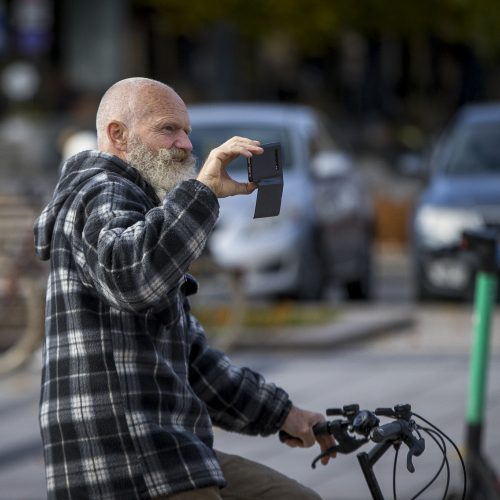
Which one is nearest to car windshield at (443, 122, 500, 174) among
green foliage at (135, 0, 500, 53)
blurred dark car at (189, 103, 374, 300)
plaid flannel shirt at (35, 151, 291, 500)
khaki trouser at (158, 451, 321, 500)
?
blurred dark car at (189, 103, 374, 300)

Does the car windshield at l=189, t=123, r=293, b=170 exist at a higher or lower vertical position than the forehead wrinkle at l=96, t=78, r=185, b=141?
lower

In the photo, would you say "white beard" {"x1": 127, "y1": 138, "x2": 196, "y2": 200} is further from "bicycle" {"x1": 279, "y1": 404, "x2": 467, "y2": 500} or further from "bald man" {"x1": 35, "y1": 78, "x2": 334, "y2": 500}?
"bicycle" {"x1": 279, "y1": 404, "x2": 467, "y2": 500}

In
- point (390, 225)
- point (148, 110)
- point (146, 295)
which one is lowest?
point (390, 225)

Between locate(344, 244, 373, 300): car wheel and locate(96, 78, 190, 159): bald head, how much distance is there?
34.5ft

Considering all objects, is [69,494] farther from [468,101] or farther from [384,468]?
[468,101]

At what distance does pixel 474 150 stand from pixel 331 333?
289 centimetres

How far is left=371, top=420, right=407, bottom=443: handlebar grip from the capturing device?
3.19 meters

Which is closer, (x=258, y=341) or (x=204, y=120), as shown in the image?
(x=258, y=341)

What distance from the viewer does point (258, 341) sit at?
10.7 metres

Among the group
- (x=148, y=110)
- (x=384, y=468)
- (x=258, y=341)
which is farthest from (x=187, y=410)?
(x=258, y=341)

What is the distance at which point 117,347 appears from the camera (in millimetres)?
3113

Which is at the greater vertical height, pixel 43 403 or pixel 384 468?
pixel 43 403

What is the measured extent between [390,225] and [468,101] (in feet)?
42.0

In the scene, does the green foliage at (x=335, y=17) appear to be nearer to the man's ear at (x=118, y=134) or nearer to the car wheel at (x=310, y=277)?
the car wheel at (x=310, y=277)
